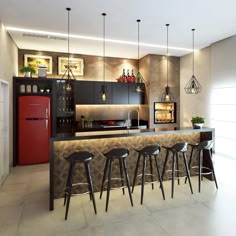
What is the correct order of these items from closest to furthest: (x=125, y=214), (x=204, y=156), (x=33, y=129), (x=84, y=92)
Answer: (x=125, y=214) → (x=204, y=156) → (x=33, y=129) → (x=84, y=92)

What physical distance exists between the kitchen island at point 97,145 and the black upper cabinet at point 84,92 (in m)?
2.65

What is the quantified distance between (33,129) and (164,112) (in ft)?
14.0

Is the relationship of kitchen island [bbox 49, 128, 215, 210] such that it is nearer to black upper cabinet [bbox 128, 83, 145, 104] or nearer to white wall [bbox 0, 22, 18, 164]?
white wall [bbox 0, 22, 18, 164]

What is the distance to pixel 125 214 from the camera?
2.87 metres

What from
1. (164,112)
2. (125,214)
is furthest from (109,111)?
(125,214)

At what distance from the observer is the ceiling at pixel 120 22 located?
341 cm

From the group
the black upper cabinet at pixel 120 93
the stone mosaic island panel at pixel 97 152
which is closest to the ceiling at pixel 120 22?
the black upper cabinet at pixel 120 93

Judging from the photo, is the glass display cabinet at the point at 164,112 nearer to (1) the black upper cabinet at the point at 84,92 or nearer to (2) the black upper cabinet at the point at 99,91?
(2) the black upper cabinet at the point at 99,91

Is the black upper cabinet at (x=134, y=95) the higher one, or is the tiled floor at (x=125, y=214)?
the black upper cabinet at (x=134, y=95)

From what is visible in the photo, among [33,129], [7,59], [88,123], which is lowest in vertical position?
[33,129]

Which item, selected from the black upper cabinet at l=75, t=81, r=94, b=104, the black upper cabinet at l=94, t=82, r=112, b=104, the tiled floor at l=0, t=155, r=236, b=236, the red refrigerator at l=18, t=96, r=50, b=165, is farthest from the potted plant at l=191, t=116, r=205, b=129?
the red refrigerator at l=18, t=96, r=50, b=165

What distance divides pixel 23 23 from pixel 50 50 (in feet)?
6.30

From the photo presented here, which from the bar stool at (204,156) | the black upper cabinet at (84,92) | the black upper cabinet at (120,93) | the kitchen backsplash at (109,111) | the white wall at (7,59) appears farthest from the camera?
the kitchen backsplash at (109,111)

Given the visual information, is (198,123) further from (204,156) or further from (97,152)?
(97,152)
